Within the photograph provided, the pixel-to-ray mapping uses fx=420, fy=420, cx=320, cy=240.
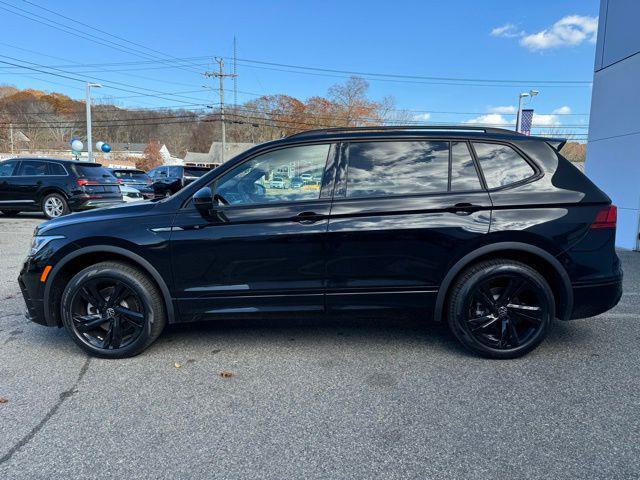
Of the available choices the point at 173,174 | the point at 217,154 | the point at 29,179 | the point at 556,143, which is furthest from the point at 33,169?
the point at 217,154

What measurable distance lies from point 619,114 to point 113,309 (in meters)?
9.66

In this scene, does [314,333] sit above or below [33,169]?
below

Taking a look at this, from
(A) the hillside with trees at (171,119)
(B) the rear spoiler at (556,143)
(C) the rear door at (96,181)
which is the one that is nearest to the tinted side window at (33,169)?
(C) the rear door at (96,181)

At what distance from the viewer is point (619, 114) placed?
8.41 metres

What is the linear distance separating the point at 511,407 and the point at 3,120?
271 feet

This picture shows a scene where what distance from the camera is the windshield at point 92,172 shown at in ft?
37.5

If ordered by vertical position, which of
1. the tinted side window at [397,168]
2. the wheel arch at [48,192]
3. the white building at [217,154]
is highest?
the white building at [217,154]

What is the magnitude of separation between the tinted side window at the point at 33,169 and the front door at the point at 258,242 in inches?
415

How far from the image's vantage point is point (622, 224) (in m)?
8.43

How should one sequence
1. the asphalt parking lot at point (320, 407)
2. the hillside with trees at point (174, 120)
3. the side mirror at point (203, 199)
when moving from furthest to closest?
the hillside with trees at point (174, 120)
the side mirror at point (203, 199)
the asphalt parking lot at point (320, 407)

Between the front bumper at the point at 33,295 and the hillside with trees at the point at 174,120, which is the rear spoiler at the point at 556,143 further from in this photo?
the hillside with trees at the point at 174,120

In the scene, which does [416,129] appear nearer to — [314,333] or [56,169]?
[314,333]

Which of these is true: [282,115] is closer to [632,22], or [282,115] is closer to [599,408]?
[632,22]

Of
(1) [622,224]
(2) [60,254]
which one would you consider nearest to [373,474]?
(2) [60,254]
